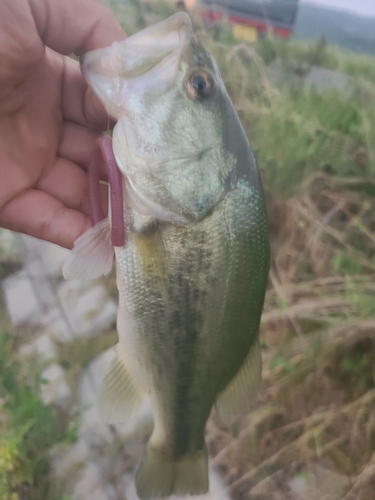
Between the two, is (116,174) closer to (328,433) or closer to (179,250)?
(179,250)

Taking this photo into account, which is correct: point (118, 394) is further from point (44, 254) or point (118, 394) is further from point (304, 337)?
point (44, 254)

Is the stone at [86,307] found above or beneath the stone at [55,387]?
above

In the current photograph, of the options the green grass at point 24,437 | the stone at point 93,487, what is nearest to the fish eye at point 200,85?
the green grass at point 24,437

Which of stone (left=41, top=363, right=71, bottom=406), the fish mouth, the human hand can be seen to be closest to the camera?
the fish mouth

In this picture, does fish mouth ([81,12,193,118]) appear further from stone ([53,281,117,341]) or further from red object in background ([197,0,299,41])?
red object in background ([197,0,299,41])

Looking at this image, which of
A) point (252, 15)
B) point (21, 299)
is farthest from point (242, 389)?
point (252, 15)

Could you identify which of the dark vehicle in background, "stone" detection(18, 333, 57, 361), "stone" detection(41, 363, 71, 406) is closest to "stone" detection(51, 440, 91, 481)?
"stone" detection(41, 363, 71, 406)

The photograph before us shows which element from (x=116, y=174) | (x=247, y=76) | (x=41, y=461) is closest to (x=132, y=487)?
(x=41, y=461)

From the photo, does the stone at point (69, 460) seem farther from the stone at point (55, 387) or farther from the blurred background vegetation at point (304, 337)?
the stone at point (55, 387)
